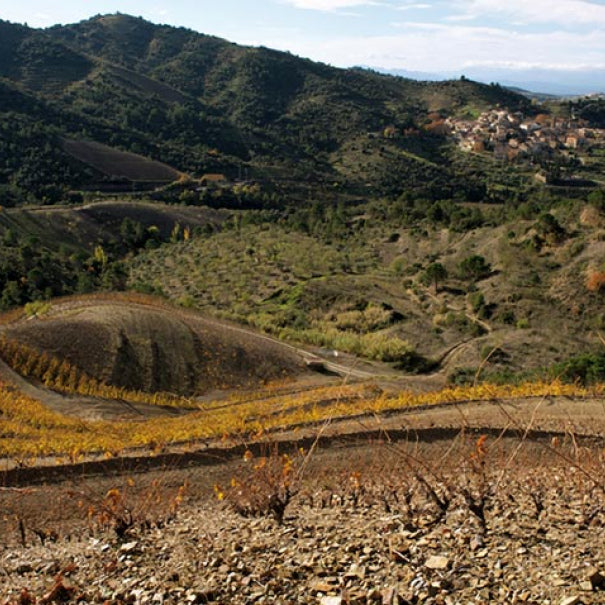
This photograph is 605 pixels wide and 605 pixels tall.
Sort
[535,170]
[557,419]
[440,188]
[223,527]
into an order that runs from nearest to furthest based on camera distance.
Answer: [223,527]
[557,419]
[440,188]
[535,170]

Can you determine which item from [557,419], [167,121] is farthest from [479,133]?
[557,419]

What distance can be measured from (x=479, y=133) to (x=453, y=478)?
106 m

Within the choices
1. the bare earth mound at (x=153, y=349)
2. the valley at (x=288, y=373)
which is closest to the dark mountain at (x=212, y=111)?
the valley at (x=288, y=373)

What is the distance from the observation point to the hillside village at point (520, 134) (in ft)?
323

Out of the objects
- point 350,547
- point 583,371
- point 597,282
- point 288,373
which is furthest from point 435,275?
point 350,547

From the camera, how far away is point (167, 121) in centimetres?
9888

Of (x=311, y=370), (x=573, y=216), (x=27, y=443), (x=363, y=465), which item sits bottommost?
(x=311, y=370)

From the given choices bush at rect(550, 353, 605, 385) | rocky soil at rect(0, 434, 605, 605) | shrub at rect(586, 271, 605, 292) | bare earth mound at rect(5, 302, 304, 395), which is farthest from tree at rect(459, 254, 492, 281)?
rocky soil at rect(0, 434, 605, 605)

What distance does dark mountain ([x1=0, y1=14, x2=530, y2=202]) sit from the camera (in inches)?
3073

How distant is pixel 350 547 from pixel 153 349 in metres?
16.4

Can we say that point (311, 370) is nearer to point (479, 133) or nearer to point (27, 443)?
point (27, 443)

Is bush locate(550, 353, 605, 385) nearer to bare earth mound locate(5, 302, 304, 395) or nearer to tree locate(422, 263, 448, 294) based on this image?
bare earth mound locate(5, 302, 304, 395)

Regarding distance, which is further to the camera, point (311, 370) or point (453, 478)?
point (311, 370)

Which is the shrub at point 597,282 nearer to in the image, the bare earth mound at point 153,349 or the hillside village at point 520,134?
the bare earth mound at point 153,349
